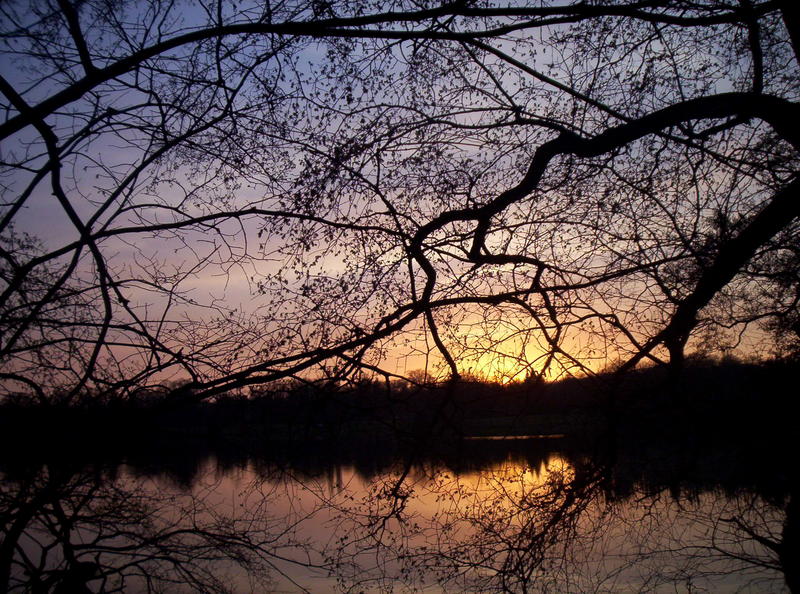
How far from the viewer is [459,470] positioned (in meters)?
5.05

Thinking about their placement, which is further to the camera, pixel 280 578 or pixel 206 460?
pixel 206 460

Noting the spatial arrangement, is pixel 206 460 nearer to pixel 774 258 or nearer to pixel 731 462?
pixel 731 462

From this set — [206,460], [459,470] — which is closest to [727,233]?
[459,470]

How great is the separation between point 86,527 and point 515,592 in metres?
2.66

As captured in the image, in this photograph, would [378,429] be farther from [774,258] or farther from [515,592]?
[774,258]

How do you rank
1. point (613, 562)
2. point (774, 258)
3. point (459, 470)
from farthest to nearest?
1. point (774, 258)
2. point (459, 470)
3. point (613, 562)

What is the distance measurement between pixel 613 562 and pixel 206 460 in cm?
282

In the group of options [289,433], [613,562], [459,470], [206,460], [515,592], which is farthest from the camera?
[459,470]

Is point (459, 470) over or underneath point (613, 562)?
over

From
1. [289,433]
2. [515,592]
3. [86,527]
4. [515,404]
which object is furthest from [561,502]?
[86,527]

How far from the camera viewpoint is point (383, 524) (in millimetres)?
4473

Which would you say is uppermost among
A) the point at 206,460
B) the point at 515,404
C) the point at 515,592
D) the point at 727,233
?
the point at 727,233

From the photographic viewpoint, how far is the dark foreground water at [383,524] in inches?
148

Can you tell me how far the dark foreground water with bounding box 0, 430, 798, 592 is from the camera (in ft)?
12.3
